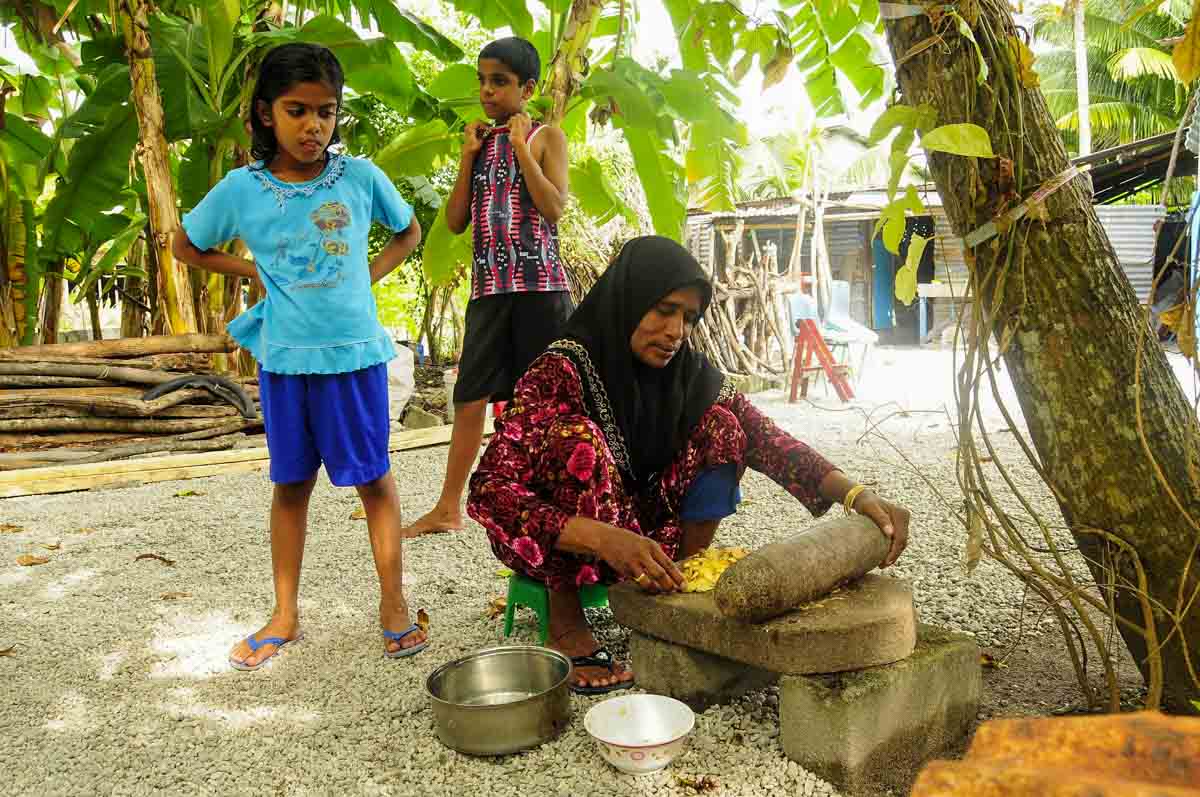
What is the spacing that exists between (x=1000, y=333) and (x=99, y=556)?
11.8 ft

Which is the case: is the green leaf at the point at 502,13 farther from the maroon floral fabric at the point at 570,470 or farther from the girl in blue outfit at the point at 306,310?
the maroon floral fabric at the point at 570,470

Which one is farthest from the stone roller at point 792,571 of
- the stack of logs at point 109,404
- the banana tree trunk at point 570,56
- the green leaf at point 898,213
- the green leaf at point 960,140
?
the stack of logs at point 109,404

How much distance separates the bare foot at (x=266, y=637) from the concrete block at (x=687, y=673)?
3.62 ft

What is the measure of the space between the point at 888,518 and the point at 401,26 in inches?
185

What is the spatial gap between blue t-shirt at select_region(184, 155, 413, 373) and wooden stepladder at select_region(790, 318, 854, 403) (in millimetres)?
6103

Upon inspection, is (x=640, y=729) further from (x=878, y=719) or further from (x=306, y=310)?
(x=306, y=310)

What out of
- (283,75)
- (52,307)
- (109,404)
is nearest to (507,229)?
(283,75)

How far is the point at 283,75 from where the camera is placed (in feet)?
8.32

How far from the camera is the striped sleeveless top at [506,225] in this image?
3535 mm

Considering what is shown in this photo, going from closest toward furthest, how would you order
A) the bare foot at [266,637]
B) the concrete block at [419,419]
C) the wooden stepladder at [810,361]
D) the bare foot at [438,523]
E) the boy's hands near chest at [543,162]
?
the bare foot at [266,637], the boy's hands near chest at [543,162], the bare foot at [438,523], the concrete block at [419,419], the wooden stepladder at [810,361]

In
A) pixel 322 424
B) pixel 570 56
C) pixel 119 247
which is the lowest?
pixel 322 424

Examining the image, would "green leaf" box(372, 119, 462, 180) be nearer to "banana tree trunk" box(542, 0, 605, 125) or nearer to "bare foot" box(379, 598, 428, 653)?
"banana tree trunk" box(542, 0, 605, 125)

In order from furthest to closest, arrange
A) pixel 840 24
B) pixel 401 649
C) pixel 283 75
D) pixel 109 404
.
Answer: pixel 109 404, pixel 840 24, pixel 401 649, pixel 283 75

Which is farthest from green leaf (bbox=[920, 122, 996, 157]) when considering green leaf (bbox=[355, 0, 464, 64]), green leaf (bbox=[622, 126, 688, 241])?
green leaf (bbox=[355, 0, 464, 64])
